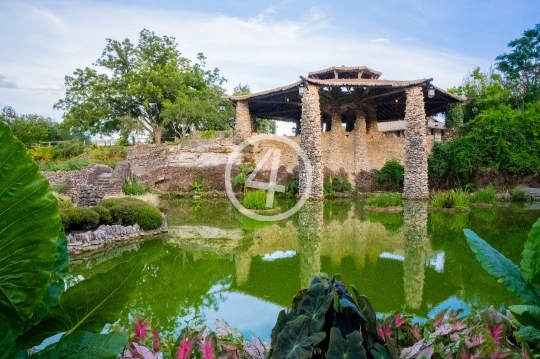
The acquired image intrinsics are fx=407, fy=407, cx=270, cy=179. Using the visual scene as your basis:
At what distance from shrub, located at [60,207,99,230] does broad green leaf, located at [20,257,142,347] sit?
23.3 ft

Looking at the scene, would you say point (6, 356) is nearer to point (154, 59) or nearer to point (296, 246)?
point (296, 246)

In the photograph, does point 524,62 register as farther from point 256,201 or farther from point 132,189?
point 132,189

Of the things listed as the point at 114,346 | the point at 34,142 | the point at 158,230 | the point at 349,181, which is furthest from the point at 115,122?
the point at 114,346

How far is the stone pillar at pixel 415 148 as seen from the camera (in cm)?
1577

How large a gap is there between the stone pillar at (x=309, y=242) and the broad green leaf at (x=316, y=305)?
3.60 m

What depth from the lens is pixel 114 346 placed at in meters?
0.66

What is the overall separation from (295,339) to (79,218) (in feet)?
23.9

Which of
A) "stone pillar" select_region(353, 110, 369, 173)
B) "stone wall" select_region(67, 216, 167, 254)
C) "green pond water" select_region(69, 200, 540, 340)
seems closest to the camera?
"green pond water" select_region(69, 200, 540, 340)

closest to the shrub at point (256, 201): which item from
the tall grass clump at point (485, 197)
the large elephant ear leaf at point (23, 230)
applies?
the tall grass clump at point (485, 197)

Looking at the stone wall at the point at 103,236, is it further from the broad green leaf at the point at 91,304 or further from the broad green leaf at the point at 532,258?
the broad green leaf at the point at 532,258

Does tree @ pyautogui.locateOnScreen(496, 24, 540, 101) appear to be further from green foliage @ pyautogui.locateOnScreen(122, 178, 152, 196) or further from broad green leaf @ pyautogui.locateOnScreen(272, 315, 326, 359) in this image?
broad green leaf @ pyautogui.locateOnScreen(272, 315, 326, 359)

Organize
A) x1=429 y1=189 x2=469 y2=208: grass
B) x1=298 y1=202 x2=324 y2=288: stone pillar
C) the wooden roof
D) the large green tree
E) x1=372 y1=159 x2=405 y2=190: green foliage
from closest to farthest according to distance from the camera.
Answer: x1=298 y1=202 x2=324 y2=288: stone pillar, x1=429 y1=189 x2=469 y2=208: grass, the wooden roof, x1=372 y1=159 x2=405 y2=190: green foliage, the large green tree

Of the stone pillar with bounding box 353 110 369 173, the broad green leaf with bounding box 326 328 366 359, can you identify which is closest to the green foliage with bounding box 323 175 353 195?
the stone pillar with bounding box 353 110 369 173

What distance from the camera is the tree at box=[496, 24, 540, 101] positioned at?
64.1 feet
